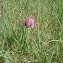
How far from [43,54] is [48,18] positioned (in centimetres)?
49

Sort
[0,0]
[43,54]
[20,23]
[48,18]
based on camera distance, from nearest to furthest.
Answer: [43,54], [20,23], [48,18], [0,0]

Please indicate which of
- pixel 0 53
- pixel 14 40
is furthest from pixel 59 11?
pixel 0 53

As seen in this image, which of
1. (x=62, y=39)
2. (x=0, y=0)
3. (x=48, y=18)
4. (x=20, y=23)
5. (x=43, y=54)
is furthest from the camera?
(x=0, y=0)

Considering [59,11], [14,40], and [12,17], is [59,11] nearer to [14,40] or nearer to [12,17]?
[12,17]

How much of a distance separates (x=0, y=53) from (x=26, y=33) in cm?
21

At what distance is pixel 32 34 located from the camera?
5.18 ft

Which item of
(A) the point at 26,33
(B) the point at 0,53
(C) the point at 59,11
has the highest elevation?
(C) the point at 59,11

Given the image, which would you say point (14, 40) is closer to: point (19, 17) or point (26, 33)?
point (26, 33)

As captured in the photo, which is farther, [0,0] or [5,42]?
[0,0]

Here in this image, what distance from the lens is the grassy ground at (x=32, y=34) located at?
4.61 feet

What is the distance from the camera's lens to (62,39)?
150 cm

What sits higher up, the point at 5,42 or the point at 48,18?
the point at 48,18

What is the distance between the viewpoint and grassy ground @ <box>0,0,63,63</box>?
4.61 ft

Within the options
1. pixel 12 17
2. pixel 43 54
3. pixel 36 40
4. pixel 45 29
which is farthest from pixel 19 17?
pixel 43 54
